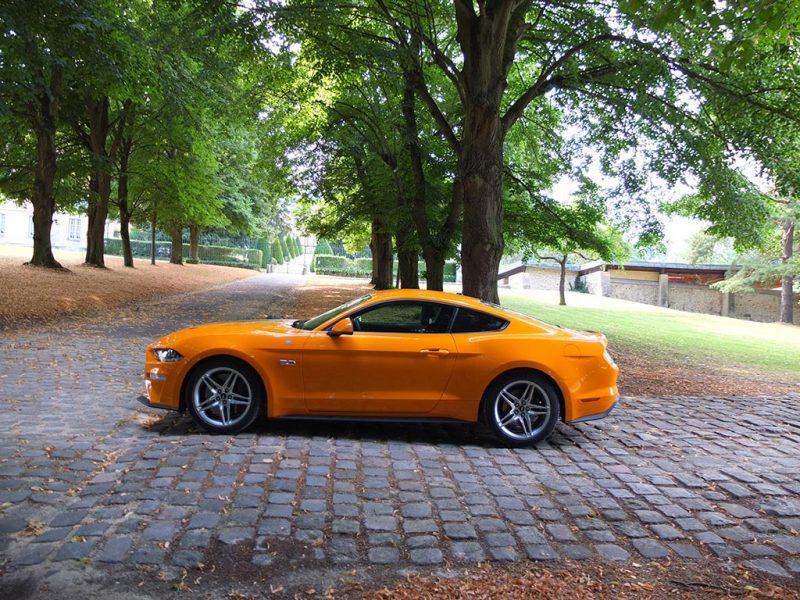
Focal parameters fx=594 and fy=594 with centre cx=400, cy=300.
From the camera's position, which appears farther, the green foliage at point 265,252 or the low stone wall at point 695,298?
the green foliage at point 265,252

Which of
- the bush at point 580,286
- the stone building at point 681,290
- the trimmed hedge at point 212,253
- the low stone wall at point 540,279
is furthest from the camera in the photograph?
the low stone wall at point 540,279

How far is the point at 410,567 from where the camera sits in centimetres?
321

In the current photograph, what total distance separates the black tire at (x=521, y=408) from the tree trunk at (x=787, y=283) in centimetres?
4419

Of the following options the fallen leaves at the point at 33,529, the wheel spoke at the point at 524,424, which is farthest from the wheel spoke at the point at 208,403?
the wheel spoke at the point at 524,424

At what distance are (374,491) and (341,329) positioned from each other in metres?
1.64

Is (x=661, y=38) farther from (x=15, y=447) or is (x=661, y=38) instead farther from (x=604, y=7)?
(x=15, y=447)

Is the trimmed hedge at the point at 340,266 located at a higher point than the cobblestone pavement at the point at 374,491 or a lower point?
higher

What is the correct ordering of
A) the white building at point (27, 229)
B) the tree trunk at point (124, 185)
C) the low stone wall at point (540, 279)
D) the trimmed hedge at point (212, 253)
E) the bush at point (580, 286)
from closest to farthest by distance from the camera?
1. the tree trunk at point (124, 185)
2. the trimmed hedge at point (212, 253)
3. the bush at point (580, 286)
4. the white building at point (27, 229)
5. the low stone wall at point (540, 279)

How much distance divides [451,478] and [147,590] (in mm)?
2332

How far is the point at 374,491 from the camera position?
4.21m

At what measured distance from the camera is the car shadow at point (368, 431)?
547cm

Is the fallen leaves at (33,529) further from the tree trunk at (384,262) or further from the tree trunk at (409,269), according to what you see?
the tree trunk at (384,262)

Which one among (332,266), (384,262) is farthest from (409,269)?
(332,266)

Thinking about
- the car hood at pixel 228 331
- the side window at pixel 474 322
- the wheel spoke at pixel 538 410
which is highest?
the side window at pixel 474 322
